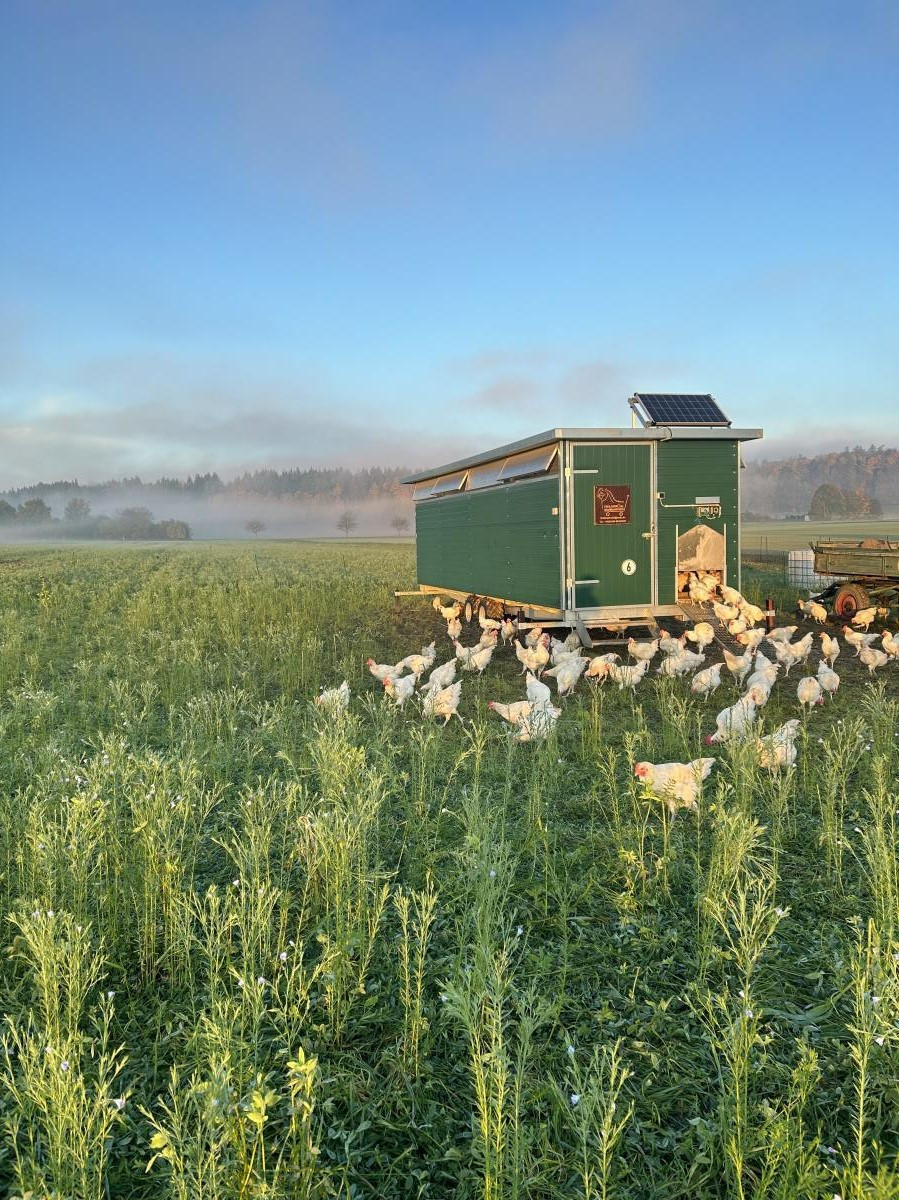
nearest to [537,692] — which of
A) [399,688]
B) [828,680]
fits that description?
[399,688]

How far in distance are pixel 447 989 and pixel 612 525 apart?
32.6 ft

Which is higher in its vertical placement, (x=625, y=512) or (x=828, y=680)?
(x=625, y=512)

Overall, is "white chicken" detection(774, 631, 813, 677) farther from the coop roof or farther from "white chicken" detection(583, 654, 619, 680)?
the coop roof

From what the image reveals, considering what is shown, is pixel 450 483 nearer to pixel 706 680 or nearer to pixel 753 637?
pixel 753 637

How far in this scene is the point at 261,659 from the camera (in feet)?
36.6

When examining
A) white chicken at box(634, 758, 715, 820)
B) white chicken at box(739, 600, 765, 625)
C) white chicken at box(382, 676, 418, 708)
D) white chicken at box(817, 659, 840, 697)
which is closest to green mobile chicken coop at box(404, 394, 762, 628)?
white chicken at box(739, 600, 765, 625)

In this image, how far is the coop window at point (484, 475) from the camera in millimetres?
14095

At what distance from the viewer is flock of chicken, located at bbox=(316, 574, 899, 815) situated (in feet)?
18.0

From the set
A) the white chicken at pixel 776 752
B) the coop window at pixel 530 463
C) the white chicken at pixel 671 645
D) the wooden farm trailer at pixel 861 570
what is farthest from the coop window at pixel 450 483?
the white chicken at pixel 776 752

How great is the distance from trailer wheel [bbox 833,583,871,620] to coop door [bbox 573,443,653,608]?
4.71m

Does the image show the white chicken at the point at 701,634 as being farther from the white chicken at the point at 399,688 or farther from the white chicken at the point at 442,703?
the white chicken at the point at 442,703

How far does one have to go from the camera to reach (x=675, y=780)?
16.0ft

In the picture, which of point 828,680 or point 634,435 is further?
point 634,435

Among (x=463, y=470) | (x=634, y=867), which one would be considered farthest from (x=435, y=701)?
(x=463, y=470)
